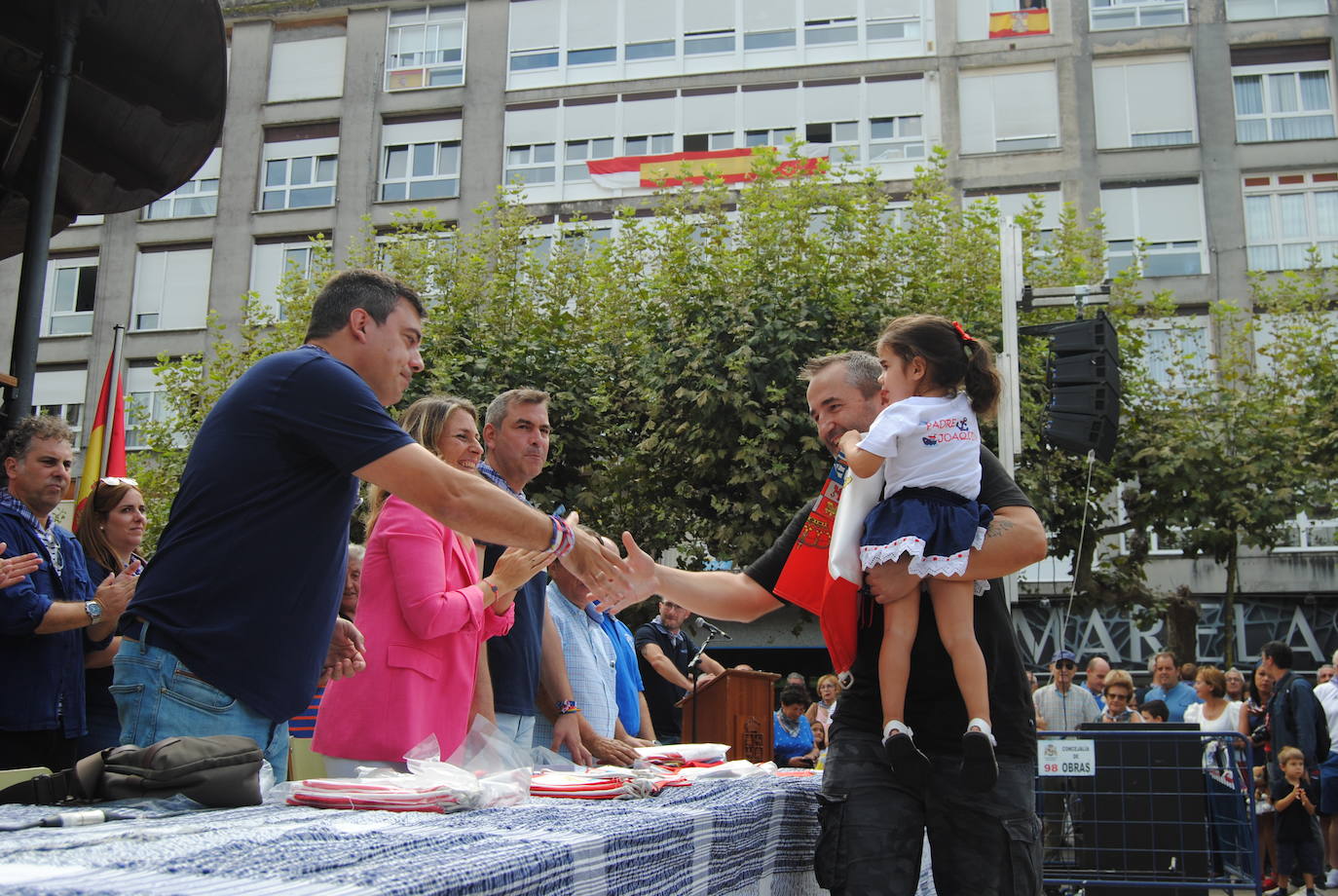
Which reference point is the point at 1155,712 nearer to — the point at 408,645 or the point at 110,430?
the point at 110,430

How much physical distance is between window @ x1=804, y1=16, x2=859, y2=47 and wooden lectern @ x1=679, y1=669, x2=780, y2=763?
2219cm

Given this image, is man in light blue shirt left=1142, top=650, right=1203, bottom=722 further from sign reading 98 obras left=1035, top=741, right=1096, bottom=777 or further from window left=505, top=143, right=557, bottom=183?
window left=505, top=143, right=557, bottom=183

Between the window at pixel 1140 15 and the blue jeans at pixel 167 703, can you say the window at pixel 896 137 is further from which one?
the blue jeans at pixel 167 703

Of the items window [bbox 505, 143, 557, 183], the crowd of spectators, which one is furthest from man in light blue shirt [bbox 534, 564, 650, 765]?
window [bbox 505, 143, 557, 183]

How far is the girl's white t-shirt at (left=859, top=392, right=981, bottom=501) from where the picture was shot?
3.12 metres

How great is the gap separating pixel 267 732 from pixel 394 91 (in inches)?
1149

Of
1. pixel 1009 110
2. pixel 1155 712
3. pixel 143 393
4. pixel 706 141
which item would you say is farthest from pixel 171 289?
pixel 1155 712

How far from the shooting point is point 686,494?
14.8m

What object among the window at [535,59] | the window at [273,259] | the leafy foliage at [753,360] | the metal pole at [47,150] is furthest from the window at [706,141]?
the metal pole at [47,150]

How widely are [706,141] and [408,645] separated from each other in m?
25.5

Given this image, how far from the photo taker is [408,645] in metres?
3.17

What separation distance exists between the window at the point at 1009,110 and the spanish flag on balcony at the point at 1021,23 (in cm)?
86

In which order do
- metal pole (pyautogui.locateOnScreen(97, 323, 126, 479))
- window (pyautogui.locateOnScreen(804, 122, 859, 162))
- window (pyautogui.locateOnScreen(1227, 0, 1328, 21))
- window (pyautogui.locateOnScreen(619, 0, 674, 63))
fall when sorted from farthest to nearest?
window (pyautogui.locateOnScreen(619, 0, 674, 63)), window (pyautogui.locateOnScreen(804, 122, 859, 162)), window (pyautogui.locateOnScreen(1227, 0, 1328, 21)), metal pole (pyautogui.locateOnScreen(97, 323, 126, 479))

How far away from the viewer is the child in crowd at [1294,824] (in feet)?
32.2
